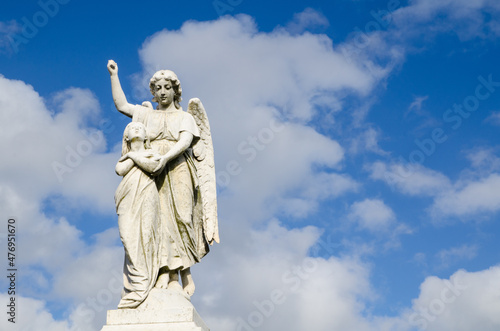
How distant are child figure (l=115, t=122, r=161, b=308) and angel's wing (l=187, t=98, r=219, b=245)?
1.17 metres

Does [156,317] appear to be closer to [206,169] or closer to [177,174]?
[177,174]

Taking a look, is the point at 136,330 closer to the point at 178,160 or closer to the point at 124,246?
the point at 124,246

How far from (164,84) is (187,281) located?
3603 millimetres

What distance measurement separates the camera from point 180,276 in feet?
36.6

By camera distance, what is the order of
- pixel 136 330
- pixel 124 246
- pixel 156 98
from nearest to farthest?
pixel 136 330 < pixel 124 246 < pixel 156 98

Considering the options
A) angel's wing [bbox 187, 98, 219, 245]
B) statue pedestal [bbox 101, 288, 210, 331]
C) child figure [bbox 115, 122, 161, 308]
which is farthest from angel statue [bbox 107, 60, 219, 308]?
statue pedestal [bbox 101, 288, 210, 331]

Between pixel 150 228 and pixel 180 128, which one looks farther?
pixel 180 128

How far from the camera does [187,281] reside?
437 inches

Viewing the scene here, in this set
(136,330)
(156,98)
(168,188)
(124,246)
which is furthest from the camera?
(156,98)

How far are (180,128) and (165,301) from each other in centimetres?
313

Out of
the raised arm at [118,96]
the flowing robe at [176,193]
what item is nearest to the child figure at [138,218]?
the flowing robe at [176,193]

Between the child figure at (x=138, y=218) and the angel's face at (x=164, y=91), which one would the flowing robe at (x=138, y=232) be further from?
the angel's face at (x=164, y=91)

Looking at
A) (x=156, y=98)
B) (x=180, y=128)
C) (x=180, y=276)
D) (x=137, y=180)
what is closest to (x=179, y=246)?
(x=180, y=276)

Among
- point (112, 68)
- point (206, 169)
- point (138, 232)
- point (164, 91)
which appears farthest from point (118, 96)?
point (138, 232)
